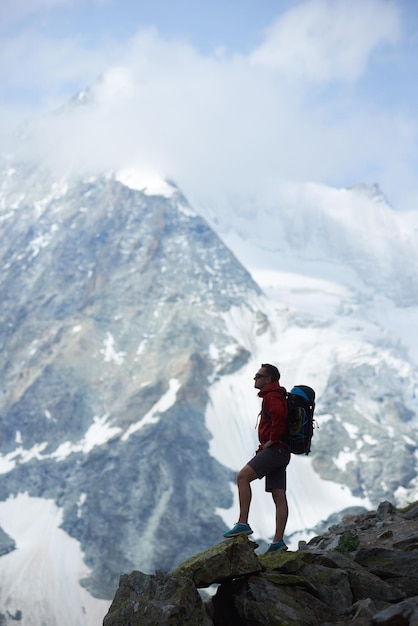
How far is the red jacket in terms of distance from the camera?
1702 centimetres

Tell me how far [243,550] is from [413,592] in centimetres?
335

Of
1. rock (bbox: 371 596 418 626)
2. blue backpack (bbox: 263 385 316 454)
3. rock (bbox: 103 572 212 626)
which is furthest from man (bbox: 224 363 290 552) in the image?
rock (bbox: 371 596 418 626)

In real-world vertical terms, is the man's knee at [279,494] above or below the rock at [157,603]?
above

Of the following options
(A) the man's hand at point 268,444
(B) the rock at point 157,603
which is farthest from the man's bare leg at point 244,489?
(B) the rock at point 157,603

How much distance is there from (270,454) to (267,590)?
3.12 metres

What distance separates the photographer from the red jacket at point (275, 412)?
670 inches

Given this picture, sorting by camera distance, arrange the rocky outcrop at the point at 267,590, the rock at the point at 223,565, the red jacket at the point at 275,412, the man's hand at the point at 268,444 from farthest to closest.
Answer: the man's hand at the point at 268,444 < the red jacket at the point at 275,412 < the rock at the point at 223,565 < the rocky outcrop at the point at 267,590

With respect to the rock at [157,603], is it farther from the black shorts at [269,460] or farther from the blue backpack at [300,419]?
the blue backpack at [300,419]

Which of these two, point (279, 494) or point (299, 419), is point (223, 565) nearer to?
point (279, 494)

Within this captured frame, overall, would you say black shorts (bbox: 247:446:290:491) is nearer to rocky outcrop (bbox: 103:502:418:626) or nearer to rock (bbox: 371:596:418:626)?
rocky outcrop (bbox: 103:502:418:626)

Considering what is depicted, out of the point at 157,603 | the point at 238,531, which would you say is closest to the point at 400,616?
the point at 157,603

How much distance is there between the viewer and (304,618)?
47.0 feet

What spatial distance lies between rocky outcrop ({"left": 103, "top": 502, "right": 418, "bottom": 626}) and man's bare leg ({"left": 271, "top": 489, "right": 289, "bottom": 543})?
839 mm

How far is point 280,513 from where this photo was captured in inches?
691
